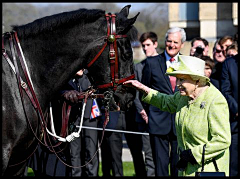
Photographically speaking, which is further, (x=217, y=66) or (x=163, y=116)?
(x=217, y=66)

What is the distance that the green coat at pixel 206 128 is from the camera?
434cm

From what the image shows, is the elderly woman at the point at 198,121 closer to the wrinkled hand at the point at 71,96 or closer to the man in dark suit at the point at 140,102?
the wrinkled hand at the point at 71,96

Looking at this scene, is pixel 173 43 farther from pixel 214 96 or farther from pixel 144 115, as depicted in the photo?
pixel 214 96

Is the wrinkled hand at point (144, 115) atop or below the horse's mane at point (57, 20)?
below

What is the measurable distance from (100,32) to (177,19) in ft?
37.6

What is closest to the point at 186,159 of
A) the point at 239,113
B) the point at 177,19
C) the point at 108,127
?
the point at 239,113

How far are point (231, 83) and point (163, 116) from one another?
120cm

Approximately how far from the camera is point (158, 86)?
680cm

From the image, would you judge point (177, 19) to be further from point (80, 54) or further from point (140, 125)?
point (80, 54)

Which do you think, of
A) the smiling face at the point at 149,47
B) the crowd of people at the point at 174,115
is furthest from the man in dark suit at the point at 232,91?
the smiling face at the point at 149,47

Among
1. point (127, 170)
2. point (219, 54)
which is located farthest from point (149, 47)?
point (127, 170)

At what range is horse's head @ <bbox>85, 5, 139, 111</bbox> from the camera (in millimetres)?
4684

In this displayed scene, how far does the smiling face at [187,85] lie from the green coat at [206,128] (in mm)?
108

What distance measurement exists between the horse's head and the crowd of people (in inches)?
5.3
